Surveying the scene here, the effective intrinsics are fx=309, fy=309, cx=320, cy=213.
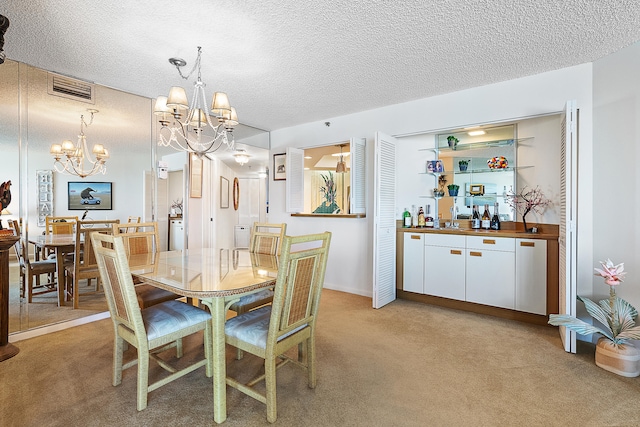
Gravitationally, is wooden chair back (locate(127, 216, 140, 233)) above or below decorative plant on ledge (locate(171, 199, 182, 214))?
below

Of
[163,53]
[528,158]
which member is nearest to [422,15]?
[163,53]

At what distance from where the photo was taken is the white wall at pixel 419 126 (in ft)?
8.95

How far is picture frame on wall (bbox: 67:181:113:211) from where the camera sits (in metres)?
3.04

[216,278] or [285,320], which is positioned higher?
[216,278]

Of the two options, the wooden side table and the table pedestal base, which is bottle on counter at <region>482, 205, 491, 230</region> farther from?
the table pedestal base

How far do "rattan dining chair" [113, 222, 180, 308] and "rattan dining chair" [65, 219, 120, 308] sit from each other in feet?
0.69

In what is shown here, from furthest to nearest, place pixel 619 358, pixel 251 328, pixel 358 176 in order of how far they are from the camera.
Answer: pixel 358 176
pixel 619 358
pixel 251 328

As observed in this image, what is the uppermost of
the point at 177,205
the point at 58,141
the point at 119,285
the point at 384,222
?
the point at 58,141

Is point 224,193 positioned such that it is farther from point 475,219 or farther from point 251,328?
point 251,328

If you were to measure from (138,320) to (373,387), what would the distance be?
4.73 ft

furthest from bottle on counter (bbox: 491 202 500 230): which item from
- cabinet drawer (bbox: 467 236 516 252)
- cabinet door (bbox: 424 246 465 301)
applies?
cabinet door (bbox: 424 246 465 301)

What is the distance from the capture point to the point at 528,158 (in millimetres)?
3375

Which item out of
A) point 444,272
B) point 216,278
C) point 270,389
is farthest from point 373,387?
point 444,272

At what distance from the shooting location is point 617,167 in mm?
2512
